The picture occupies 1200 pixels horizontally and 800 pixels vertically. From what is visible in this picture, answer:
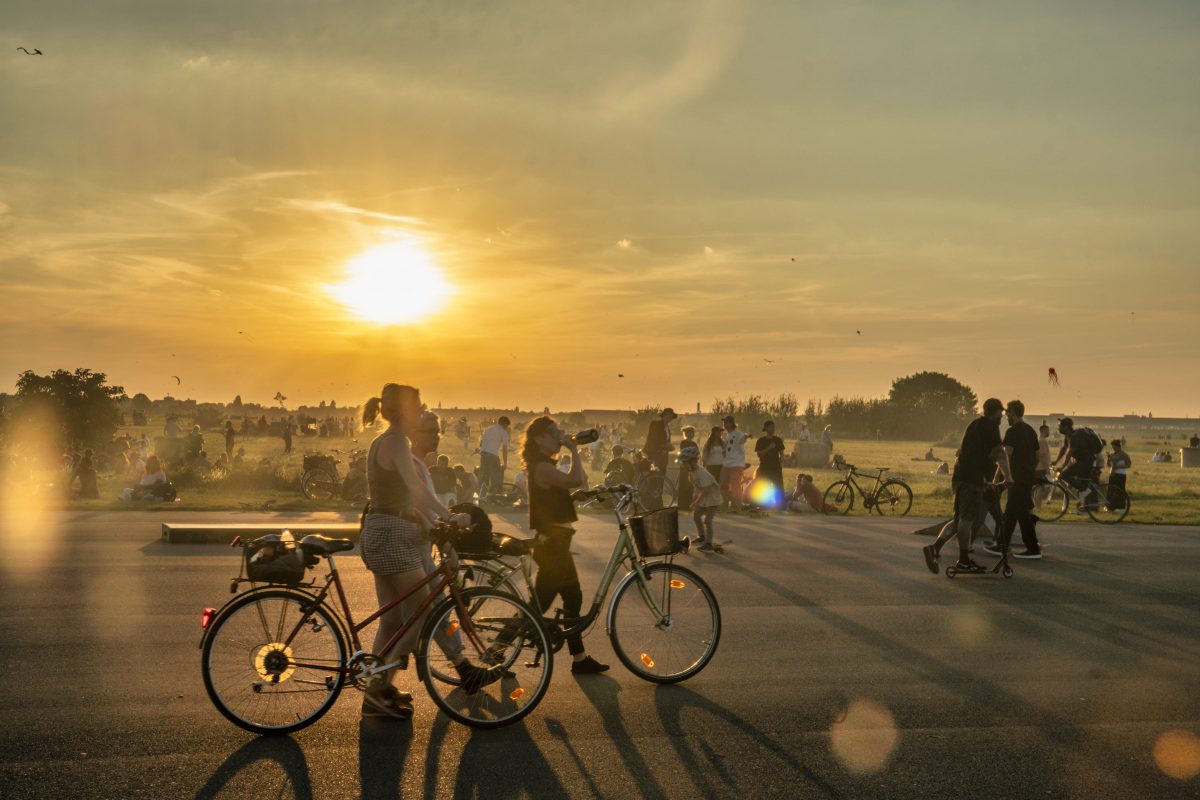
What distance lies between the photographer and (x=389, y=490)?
6578 millimetres

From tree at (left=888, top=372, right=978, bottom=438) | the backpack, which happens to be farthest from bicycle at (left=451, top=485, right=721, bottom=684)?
tree at (left=888, top=372, right=978, bottom=438)

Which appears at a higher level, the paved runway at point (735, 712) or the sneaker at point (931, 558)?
the sneaker at point (931, 558)

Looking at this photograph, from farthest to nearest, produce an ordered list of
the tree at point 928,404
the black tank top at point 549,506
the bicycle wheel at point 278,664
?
the tree at point 928,404 < the black tank top at point 549,506 < the bicycle wheel at point 278,664

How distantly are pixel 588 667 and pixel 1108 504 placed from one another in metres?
16.8

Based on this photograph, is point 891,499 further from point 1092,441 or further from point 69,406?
point 69,406

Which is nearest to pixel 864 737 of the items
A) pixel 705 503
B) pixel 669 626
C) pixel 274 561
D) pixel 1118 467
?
pixel 669 626

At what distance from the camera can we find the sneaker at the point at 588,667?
7.68 metres

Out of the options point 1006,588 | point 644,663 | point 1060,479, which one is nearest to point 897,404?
point 1060,479

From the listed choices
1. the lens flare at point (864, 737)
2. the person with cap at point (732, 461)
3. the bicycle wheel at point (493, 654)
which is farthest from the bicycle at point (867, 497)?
the bicycle wheel at point (493, 654)

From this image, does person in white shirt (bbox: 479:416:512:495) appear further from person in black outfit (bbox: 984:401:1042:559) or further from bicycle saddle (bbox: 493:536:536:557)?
bicycle saddle (bbox: 493:536:536:557)

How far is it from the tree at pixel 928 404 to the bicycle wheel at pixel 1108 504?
69425mm

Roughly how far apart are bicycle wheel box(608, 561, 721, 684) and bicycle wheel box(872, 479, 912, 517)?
1576 centimetres

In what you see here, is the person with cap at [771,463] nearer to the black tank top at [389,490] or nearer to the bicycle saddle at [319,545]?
the black tank top at [389,490]

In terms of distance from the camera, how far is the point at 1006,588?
12078 mm
